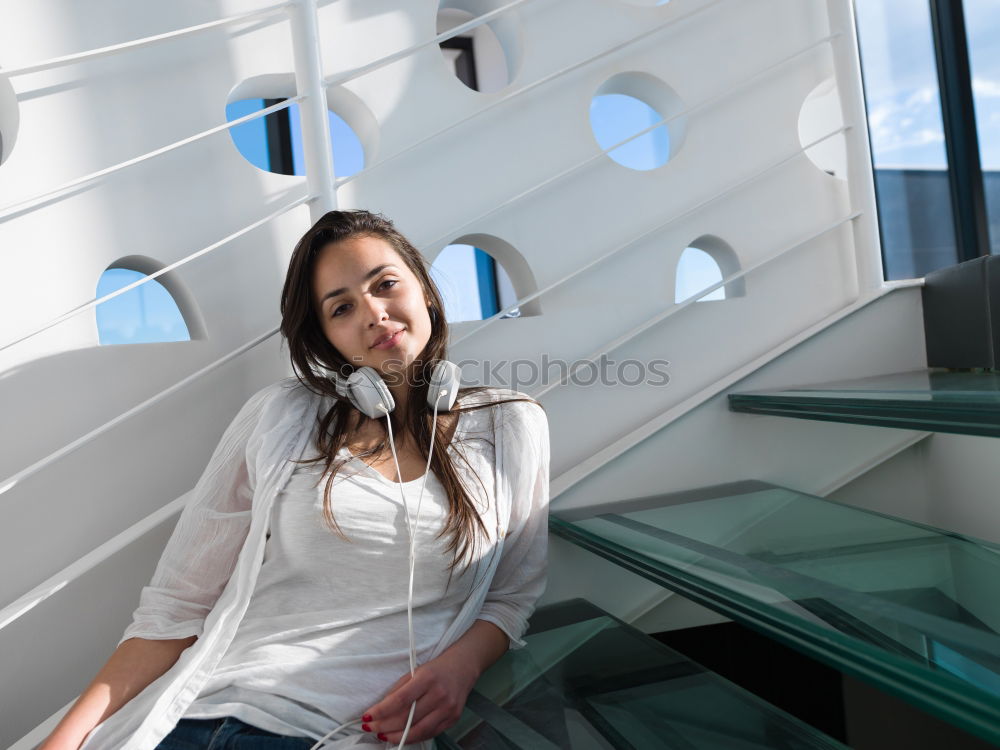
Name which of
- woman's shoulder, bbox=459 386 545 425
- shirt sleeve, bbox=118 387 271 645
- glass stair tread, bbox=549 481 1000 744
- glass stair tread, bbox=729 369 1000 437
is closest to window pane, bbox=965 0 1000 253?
glass stair tread, bbox=729 369 1000 437

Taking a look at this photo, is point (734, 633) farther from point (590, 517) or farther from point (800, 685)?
point (590, 517)

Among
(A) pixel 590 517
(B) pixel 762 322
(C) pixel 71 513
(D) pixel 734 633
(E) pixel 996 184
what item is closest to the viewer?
(C) pixel 71 513

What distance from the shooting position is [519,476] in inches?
38.7

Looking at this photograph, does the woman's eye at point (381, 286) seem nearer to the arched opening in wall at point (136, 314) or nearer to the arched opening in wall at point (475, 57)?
the arched opening in wall at point (136, 314)

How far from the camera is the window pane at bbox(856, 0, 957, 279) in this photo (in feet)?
6.37

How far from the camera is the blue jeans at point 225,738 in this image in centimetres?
77

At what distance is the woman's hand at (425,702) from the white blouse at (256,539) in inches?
1.3

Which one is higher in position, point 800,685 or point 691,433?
point 691,433

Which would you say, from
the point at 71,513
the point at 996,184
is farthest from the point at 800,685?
the point at 996,184

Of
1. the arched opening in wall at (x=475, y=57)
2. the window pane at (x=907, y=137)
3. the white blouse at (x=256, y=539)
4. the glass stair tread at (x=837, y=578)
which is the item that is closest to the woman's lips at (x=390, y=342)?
the white blouse at (x=256, y=539)

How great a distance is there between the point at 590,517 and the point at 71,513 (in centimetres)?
68

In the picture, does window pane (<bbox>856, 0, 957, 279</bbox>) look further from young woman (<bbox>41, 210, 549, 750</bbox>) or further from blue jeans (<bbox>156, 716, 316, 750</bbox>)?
blue jeans (<bbox>156, 716, 316, 750</bbox>)

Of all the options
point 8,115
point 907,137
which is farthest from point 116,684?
point 907,137

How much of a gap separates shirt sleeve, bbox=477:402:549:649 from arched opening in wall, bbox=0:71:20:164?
0.70 metres
